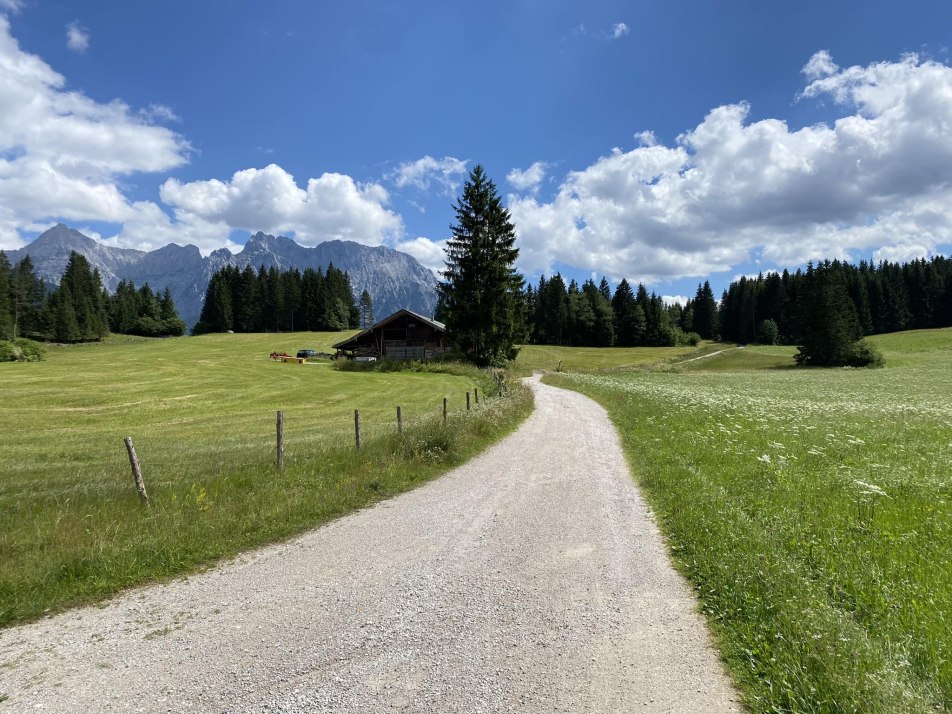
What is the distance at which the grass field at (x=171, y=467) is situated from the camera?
6.95m

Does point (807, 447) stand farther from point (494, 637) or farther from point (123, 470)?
point (123, 470)

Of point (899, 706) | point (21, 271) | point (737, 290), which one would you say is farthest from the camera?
point (737, 290)

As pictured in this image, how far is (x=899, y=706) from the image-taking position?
11.9 ft

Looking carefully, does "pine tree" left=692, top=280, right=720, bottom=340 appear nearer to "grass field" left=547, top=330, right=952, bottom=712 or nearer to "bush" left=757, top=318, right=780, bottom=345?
"bush" left=757, top=318, right=780, bottom=345

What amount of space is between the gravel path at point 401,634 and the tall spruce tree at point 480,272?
37780mm

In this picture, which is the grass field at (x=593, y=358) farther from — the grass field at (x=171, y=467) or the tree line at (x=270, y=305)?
the tree line at (x=270, y=305)

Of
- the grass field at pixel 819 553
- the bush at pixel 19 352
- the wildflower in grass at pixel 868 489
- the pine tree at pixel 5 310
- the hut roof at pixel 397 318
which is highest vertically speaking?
the pine tree at pixel 5 310

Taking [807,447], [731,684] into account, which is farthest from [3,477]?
[807,447]

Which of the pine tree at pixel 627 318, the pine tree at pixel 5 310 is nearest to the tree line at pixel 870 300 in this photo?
the pine tree at pixel 627 318

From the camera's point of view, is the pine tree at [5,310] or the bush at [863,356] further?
the pine tree at [5,310]

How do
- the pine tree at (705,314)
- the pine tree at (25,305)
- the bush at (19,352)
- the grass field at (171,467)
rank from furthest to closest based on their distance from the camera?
the pine tree at (705,314) → the pine tree at (25,305) → the bush at (19,352) → the grass field at (171,467)

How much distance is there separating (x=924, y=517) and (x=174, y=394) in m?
33.9

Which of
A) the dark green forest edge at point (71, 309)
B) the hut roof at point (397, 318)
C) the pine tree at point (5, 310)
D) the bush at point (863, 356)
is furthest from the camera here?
the dark green forest edge at point (71, 309)

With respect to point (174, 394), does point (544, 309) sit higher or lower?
higher
